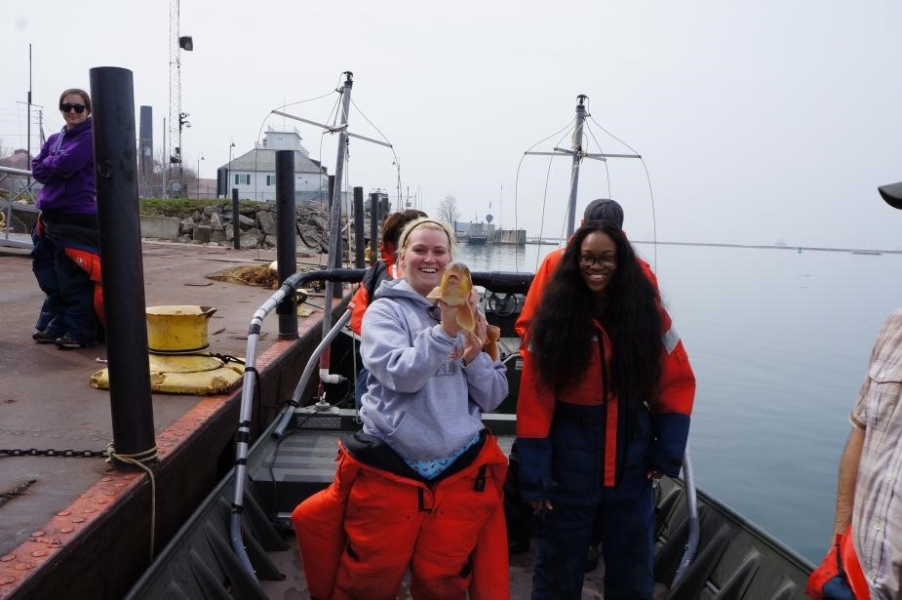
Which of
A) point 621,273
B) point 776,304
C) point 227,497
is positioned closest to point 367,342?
point 621,273

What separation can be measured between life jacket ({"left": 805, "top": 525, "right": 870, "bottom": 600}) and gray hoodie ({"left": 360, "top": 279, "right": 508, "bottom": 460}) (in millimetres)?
1071

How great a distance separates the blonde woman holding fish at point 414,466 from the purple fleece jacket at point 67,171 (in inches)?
133

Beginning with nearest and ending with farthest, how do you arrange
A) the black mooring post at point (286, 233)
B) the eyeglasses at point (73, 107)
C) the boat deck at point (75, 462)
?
the boat deck at point (75, 462)
the eyeglasses at point (73, 107)
the black mooring post at point (286, 233)

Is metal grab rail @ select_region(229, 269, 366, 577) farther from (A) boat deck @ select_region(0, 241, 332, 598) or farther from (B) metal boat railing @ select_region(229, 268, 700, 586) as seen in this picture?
(A) boat deck @ select_region(0, 241, 332, 598)

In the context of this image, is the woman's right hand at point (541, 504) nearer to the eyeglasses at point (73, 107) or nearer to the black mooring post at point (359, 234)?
the eyeglasses at point (73, 107)

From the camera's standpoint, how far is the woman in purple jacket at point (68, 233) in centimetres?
476

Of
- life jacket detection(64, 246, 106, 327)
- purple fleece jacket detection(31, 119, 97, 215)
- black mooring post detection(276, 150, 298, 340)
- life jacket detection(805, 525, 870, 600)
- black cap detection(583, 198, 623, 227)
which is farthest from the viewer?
black mooring post detection(276, 150, 298, 340)

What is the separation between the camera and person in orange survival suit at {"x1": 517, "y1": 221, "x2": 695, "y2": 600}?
2525 mm

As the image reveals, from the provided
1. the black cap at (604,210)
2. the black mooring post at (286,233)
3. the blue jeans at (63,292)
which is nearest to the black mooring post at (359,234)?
the black mooring post at (286,233)

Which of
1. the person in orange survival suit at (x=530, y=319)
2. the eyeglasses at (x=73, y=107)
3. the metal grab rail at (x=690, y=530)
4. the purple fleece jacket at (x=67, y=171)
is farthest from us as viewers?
the purple fleece jacket at (x=67, y=171)

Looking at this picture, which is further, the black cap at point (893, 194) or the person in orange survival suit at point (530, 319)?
the person in orange survival suit at point (530, 319)

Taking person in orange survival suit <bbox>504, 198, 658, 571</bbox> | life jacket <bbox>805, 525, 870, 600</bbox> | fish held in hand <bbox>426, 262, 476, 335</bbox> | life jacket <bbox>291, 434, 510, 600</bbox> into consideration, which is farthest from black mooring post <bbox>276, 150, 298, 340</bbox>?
life jacket <bbox>805, 525, 870, 600</bbox>

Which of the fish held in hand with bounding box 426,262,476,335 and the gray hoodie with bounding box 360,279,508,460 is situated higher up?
the fish held in hand with bounding box 426,262,476,335

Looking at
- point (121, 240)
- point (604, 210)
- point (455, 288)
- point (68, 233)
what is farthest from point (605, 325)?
point (68, 233)
